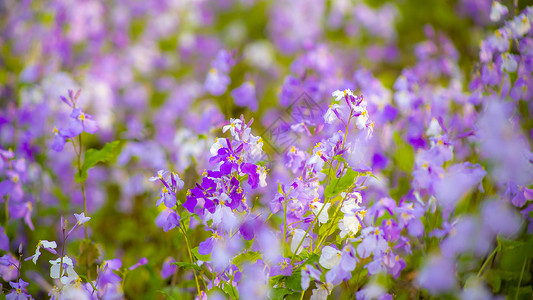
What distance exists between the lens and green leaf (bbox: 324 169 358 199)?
1204mm

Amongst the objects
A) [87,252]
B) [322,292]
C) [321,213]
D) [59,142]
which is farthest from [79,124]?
[322,292]

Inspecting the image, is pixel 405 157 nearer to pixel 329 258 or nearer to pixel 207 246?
pixel 329 258

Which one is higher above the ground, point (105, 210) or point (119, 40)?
point (119, 40)

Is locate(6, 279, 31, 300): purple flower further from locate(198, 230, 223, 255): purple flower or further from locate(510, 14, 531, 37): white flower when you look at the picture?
locate(510, 14, 531, 37): white flower

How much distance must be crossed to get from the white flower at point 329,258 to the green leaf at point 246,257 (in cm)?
20

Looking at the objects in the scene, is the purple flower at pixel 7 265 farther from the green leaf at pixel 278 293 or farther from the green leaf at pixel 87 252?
the green leaf at pixel 278 293

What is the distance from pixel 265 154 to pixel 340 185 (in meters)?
0.38

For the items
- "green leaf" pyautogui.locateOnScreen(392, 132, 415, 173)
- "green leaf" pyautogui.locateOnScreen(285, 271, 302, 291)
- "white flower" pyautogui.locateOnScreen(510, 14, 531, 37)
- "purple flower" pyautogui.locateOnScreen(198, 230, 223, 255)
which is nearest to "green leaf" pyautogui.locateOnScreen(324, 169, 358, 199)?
"green leaf" pyautogui.locateOnScreen(285, 271, 302, 291)

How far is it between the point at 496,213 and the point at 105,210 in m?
2.47

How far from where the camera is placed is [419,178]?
1511mm

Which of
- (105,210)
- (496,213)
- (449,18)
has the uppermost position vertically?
(496,213)

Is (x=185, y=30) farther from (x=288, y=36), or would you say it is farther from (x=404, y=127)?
(x=404, y=127)

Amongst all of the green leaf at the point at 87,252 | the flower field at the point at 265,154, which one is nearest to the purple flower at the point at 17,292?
the flower field at the point at 265,154

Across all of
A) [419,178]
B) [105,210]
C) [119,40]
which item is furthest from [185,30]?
[419,178]
